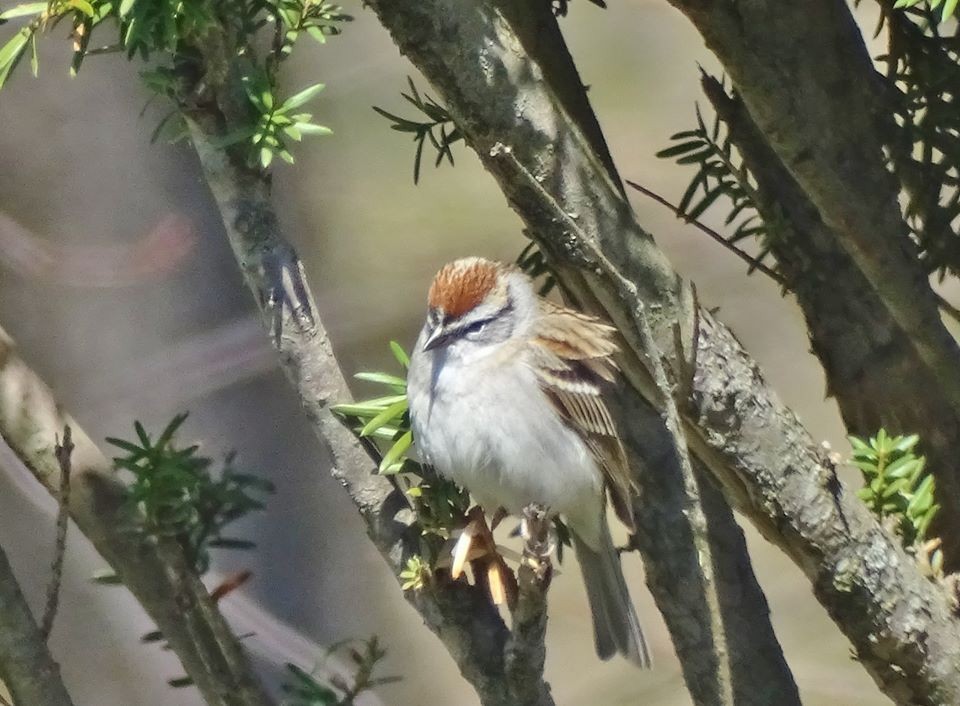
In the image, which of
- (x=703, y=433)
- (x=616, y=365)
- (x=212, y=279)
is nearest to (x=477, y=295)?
(x=616, y=365)

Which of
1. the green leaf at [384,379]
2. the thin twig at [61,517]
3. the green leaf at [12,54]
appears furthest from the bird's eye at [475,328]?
the green leaf at [12,54]

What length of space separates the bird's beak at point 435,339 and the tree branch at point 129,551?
37 centimetres

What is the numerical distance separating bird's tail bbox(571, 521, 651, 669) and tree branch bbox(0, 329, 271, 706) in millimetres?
458

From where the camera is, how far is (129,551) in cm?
113

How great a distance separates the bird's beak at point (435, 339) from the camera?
4.36 ft

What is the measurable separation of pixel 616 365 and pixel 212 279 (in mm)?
1702

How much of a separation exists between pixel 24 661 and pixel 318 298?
6.67 ft

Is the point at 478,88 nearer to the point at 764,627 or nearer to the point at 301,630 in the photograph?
the point at 764,627

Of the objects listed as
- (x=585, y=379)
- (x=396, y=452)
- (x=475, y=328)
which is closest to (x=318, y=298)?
(x=475, y=328)

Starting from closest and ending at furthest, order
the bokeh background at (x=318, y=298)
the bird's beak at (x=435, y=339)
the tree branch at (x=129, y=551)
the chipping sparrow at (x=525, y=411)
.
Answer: the tree branch at (x=129, y=551)
the chipping sparrow at (x=525, y=411)
the bird's beak at (x=435, y=339)
the bokeh background at (x=318, y=298)

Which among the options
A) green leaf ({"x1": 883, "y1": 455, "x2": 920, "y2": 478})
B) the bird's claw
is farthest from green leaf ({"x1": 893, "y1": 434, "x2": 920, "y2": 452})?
the bird's claw

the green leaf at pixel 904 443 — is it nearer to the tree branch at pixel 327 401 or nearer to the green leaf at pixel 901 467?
the green leaf at pixel 901 467

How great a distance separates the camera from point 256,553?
2.69 metres

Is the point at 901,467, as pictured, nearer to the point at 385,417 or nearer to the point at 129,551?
the point at 385,417
